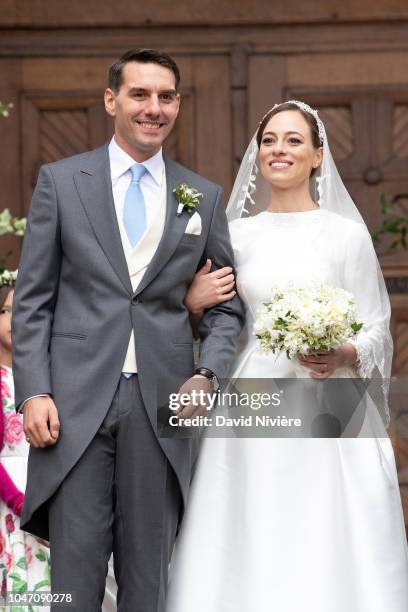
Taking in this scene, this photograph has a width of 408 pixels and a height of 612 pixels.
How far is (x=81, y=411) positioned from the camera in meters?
4.00

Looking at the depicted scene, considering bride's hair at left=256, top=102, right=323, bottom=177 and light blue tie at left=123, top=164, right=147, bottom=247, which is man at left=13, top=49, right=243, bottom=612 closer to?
light blue tie at left=123, top=164, right=147, bottom=247

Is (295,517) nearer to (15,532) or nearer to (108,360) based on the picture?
(108,360)

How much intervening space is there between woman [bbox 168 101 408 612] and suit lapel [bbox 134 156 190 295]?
0.65 ft

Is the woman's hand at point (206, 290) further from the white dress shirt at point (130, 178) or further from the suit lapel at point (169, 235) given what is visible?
the white dress shirt at point (130, 178)

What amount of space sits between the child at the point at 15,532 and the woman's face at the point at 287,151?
138cm

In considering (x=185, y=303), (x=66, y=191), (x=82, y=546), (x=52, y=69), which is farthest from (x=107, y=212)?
(x=52, y=69)

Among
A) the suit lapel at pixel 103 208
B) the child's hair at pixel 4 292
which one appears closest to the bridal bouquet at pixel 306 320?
the suit lapel at pixel 103 208

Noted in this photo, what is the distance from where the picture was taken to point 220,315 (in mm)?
4375

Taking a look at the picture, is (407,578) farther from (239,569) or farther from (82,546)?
(82,546)

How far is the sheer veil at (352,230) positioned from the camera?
4.51 m

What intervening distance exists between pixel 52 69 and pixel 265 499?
3341 millimetres

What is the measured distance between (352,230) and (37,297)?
125 centimetres

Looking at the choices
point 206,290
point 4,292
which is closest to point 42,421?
point 206,290

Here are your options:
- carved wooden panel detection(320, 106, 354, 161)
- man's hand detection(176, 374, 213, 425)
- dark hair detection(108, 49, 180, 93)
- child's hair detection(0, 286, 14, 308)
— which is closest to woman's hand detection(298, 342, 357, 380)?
man's hand detection(176, 374, 213, 425)
